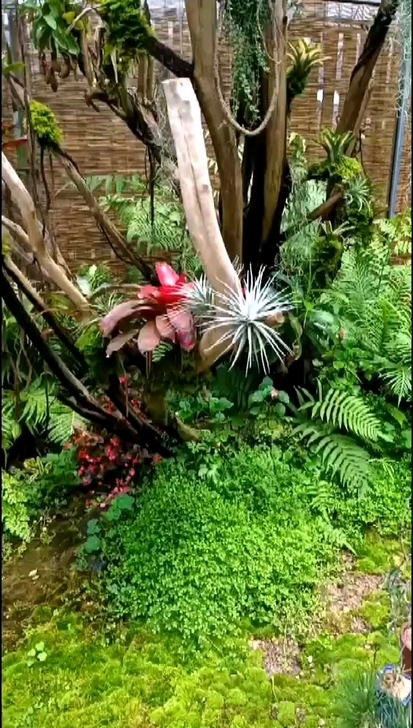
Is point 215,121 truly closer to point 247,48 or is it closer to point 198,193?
point 247,48

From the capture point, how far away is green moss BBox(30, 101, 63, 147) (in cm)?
161

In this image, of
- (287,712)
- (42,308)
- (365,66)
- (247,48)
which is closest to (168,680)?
(287,712)

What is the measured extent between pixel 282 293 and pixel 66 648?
4.17 feet

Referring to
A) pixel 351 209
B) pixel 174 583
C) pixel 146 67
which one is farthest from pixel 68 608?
pixel 146 67

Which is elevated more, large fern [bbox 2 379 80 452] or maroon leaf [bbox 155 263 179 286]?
maroon leaf [bbox 155 263 179 286]

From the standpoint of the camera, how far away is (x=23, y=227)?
1624mm

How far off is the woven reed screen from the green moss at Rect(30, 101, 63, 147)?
2.85 ft

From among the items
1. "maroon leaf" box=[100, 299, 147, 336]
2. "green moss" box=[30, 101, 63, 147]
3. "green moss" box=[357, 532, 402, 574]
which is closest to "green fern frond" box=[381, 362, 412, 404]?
"green moss" box=[357, 532, 402, 574]

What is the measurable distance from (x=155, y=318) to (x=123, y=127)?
1.64m

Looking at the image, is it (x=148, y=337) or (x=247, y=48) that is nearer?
(x=148, y=337)

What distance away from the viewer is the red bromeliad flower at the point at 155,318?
1.64 meters

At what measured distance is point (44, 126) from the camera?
1.63 meters

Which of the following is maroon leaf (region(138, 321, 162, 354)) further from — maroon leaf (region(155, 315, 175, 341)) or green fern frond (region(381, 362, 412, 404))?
green fern frond (region(381, 362, 412, 404))

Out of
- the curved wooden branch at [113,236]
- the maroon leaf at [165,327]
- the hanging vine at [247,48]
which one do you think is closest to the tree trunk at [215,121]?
the hanging vine at [247,48]
